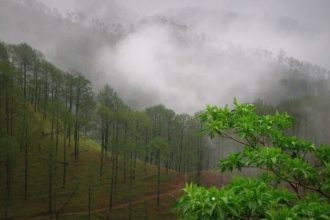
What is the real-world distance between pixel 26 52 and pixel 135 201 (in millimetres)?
44687

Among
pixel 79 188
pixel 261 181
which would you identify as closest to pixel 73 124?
pixel 79 188

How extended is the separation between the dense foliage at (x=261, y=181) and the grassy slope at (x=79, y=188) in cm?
5113

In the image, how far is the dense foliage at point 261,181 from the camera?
5375mm

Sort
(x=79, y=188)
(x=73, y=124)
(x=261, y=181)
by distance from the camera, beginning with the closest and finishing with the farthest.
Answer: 1. (x=261, y=181)
2. (x=79, y=188)
3. (x=73, y=124)

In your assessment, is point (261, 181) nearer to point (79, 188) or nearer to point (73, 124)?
point (79, 188)

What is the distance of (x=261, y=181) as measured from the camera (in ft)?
21.9

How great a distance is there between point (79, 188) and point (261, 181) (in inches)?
2317

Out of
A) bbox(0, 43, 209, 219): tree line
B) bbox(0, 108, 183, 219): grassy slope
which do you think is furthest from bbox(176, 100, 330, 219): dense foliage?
bbox(0, 108, 183, 219): grassy slope

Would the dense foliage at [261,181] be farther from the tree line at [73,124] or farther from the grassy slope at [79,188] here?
the grassy slope at [79,188]

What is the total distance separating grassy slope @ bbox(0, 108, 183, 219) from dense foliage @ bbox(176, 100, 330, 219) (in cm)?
5113

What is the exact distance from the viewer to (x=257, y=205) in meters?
5.61

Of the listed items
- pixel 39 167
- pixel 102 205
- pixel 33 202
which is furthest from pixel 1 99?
pixel 102 205

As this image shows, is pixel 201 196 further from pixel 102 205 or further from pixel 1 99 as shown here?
pixel 1 99

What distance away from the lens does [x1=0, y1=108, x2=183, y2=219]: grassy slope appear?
57.6 meters
